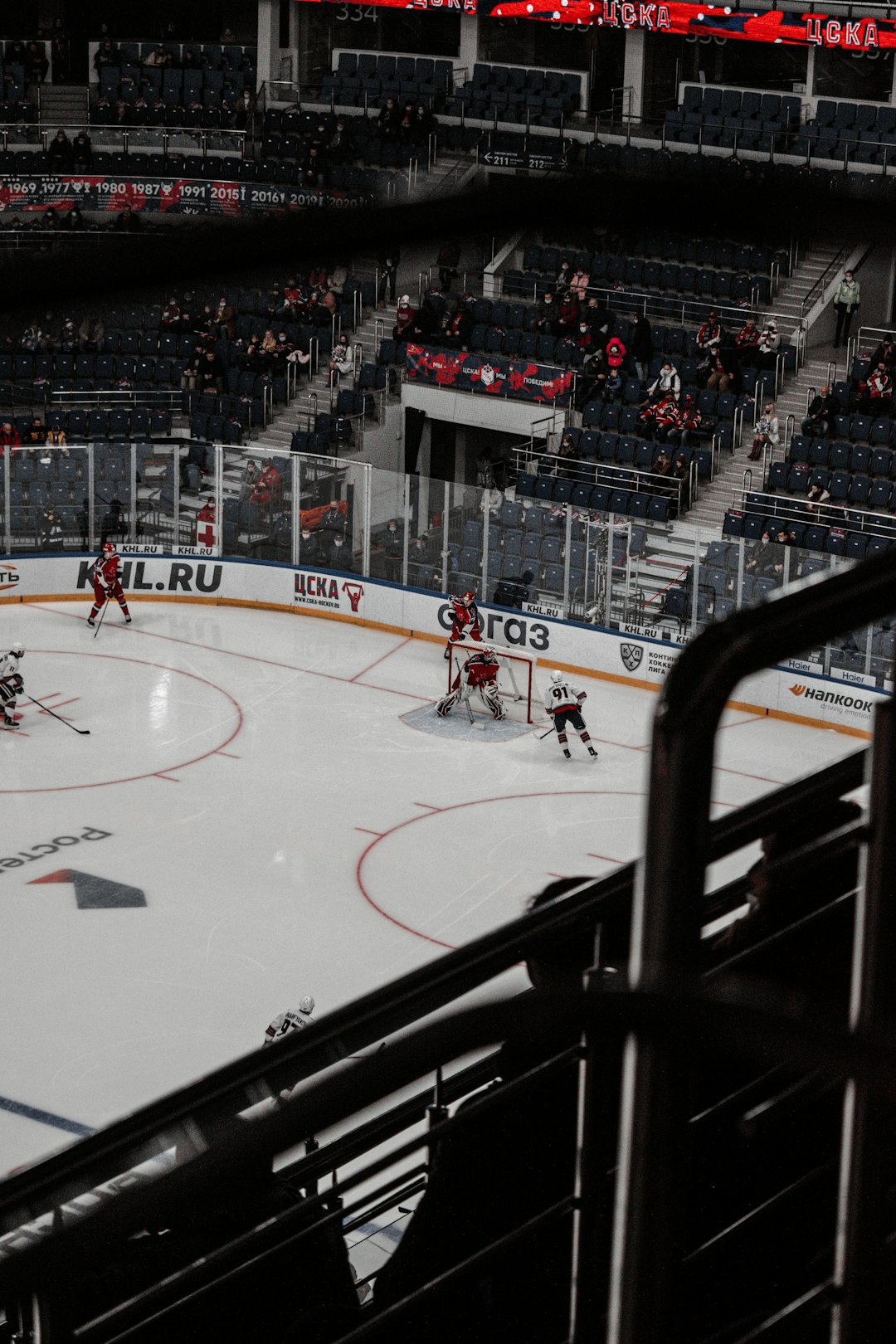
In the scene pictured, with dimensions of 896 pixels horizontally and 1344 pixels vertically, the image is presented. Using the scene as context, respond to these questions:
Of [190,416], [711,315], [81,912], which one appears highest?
[711,315]

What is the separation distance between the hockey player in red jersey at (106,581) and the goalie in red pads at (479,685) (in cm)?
525

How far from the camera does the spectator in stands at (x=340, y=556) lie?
27.4 m

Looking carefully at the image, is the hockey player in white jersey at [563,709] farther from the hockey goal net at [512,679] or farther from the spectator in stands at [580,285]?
the spectator in stands at [580,285]

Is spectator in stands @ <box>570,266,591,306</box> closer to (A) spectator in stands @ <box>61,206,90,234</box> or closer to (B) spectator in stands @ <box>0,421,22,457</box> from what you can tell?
(A) spectator in stands @ <box>61,206,90,234</box>

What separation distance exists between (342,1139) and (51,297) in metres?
1.47

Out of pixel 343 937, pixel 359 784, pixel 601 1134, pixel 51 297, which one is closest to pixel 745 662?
pixel 51 297

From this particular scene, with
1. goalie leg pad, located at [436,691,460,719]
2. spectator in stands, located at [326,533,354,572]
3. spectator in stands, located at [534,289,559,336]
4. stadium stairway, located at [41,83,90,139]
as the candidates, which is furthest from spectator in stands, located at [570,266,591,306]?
stadium stairway, located at [41,83,90,139]

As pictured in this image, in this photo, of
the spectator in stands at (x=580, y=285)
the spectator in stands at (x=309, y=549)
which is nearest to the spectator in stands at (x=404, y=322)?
the spectator in stands at (x=580, y=285)

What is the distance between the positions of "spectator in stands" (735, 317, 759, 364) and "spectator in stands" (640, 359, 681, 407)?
142 cm

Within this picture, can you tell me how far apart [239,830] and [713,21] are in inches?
825

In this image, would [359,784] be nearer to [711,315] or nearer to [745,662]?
[711,315]

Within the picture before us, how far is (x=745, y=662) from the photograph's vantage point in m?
Answer: 1.35

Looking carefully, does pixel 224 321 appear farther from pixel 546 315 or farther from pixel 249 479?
pixel 249 479

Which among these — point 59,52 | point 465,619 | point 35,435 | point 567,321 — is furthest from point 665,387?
point 59,52
